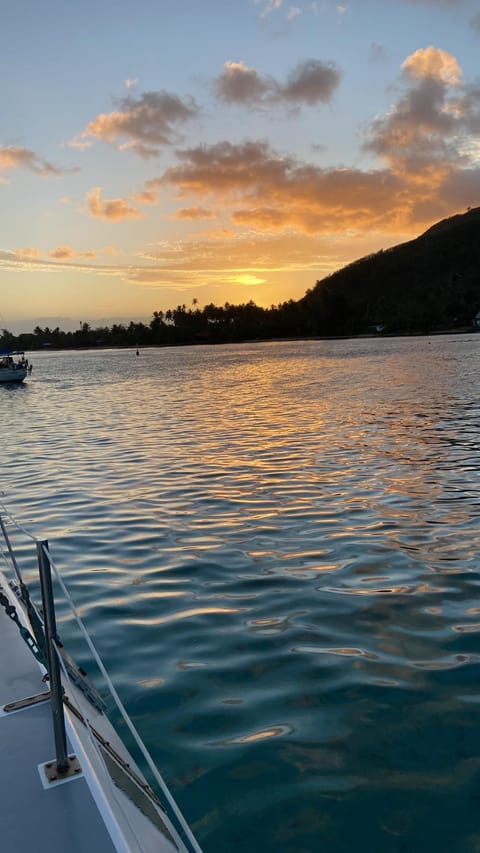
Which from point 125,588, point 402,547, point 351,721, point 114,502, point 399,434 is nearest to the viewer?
point 351,721

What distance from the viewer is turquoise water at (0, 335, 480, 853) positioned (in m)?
4.30

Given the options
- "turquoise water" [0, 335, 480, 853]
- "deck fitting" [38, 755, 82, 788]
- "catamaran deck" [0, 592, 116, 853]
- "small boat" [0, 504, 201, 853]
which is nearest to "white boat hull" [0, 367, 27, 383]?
"turquoise water" [0, 335, 480, 853]

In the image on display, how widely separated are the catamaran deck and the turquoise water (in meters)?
1.26

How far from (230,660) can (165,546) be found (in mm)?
3887

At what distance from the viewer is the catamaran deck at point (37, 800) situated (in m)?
2.78

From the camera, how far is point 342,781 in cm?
444

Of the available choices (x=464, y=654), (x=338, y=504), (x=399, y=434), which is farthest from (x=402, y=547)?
(x=399, y=434)

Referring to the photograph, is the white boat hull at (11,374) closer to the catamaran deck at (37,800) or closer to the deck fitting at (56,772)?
the catamaran deck at (37,800)

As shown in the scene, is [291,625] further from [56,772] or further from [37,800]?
[37,800]

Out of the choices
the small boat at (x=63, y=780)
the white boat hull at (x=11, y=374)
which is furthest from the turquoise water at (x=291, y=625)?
the white boat hull at (x=11, y=374)

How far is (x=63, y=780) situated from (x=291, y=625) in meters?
4.02

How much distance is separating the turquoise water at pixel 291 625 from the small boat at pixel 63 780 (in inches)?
35.9

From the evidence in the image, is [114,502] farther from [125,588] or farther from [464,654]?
[464,654]

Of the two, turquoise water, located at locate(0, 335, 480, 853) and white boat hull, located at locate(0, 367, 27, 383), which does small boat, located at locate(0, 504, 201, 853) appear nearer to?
turquoise water, located at locate(0, 335, 480, 853)
